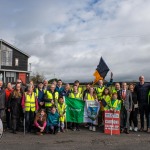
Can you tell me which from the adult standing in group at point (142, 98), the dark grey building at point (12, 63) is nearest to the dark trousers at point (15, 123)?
the adult standing in group at point (142, 98)

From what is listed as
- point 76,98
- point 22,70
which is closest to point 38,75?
point 22,70

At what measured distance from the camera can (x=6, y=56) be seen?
168ft

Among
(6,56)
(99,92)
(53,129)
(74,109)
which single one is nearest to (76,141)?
(53,129)

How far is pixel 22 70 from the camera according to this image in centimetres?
5341

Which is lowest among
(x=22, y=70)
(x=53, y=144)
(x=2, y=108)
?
(x=53, y=144)

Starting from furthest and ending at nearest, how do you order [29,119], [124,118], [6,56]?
[6,56] → [124,118] → [29,119]

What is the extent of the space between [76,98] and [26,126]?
2.45 metres

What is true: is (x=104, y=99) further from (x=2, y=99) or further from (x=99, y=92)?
(x=2, y=99)

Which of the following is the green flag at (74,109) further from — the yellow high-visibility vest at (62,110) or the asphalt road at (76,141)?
the asphalt road at (76,141)

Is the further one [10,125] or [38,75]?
[38,75]

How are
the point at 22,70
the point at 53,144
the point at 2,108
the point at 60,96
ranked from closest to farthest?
the point at 53,144 < the point at 2,108 < the point at 60,96 < the point at 22,70

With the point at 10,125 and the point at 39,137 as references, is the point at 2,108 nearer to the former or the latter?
the point at 10,125

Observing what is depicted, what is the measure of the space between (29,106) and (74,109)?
83.7 inches

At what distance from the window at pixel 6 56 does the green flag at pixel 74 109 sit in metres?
40.4
